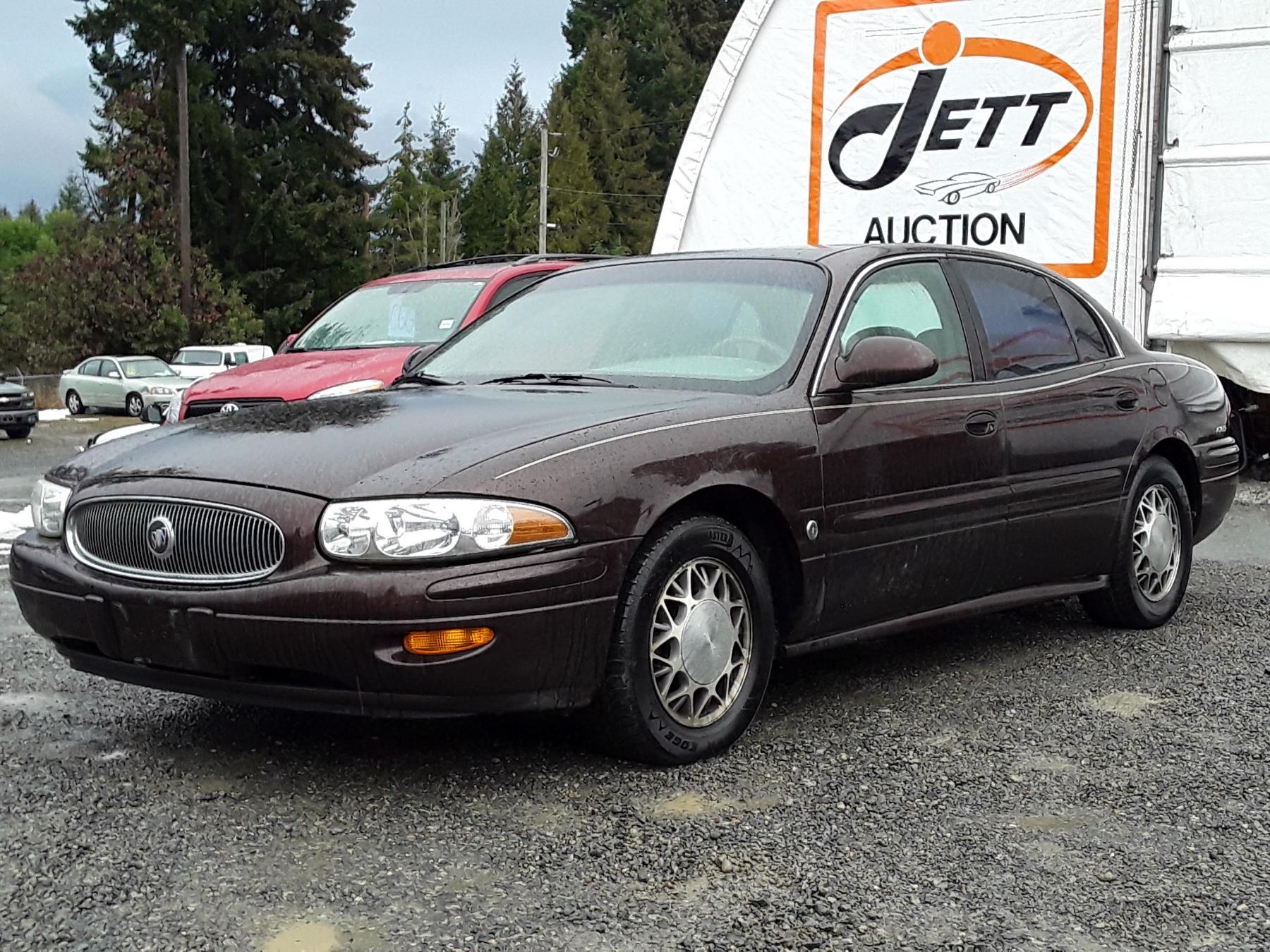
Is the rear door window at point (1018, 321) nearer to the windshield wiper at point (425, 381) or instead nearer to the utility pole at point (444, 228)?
the windshield wiper at point (425, 381)

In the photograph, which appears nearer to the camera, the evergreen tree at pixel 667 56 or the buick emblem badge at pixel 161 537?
the buick emblem badge at pixel 161 537

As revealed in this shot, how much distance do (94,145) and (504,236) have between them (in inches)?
717

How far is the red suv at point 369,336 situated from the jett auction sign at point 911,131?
197 cm

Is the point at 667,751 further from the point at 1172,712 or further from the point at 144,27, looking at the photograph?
the point at 144,27

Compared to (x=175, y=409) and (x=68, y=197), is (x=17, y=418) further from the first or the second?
(x=68, y=197)

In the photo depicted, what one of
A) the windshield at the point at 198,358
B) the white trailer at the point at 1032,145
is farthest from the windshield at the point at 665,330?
the windshield at the point at 198,358

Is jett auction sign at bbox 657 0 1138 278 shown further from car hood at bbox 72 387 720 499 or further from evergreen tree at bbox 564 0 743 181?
evergreen tree at bbox 564 0 743 181

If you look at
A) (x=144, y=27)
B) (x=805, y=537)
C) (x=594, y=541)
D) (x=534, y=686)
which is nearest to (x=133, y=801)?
(x=534, y=686)

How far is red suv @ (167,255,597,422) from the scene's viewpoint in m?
9.76

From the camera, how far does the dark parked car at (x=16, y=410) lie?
23.6m

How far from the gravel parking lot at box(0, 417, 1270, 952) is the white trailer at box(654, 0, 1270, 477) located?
6307 mm

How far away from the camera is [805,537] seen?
4.48 meters

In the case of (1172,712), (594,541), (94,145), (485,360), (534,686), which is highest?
(94,145)

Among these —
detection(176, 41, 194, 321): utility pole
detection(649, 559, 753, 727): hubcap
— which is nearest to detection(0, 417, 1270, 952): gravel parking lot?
detection(649, 559, 753, 727): hubcap
